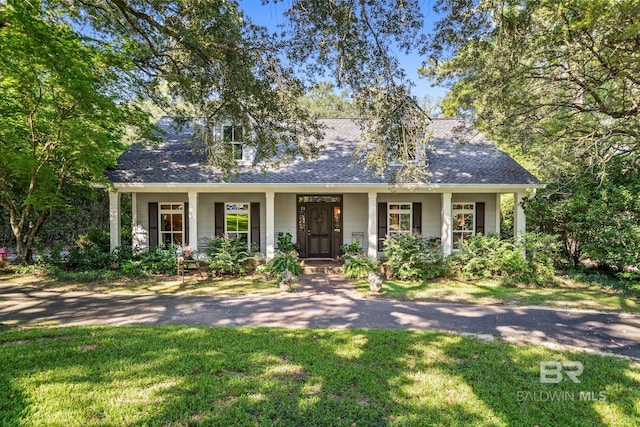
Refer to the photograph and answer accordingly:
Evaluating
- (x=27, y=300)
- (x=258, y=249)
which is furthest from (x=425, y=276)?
(x=27, y=300)

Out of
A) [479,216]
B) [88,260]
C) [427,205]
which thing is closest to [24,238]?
[88,260]

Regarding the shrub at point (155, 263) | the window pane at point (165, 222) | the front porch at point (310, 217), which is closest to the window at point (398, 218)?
the front porch at point (310, 217)

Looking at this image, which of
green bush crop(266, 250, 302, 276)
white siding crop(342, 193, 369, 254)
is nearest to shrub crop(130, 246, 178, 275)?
green bush crop(266, 250, 302, 276)

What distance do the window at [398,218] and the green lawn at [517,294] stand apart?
313cm

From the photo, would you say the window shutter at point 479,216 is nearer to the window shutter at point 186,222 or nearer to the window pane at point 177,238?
the window shutter at point 186,222

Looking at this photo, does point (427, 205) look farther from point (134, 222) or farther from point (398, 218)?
point (134, 222)

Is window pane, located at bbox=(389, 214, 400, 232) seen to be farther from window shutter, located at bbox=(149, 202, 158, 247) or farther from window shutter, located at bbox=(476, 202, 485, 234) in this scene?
window shutter, located at bbox=(149, 202, 158, 247)

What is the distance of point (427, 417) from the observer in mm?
2885

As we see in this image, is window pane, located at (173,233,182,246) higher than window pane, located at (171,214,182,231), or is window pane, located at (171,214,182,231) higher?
window pane, located at (171,214,182,231)

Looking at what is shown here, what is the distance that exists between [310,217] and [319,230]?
1.91 feet

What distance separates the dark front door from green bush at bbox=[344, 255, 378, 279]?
7.34ft

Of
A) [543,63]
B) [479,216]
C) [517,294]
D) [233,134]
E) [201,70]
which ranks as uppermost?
[543,63]

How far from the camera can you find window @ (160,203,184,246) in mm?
11469

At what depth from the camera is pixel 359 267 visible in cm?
945
